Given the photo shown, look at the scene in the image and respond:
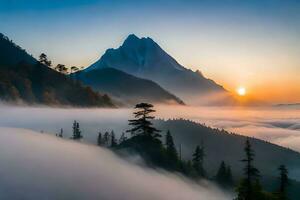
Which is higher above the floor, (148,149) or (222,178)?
(148,149)

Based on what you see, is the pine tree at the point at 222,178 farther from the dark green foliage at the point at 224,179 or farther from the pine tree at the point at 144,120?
the pine tree at the point at 144,120

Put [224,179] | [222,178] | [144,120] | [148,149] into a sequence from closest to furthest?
[144,120] < [148,149] < [222,178] < [224,179]

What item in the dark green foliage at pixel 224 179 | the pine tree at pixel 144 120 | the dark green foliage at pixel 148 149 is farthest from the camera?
the dark green foliage at pixel 224 179

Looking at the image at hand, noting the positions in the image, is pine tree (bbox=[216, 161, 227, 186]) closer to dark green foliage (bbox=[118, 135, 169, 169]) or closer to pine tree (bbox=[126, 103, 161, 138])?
dark green foliage (bbox=[118, 135, 169, 169])

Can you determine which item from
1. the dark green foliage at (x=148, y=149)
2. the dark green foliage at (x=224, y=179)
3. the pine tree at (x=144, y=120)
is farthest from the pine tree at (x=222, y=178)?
the pine tree at (x=144, y=120)

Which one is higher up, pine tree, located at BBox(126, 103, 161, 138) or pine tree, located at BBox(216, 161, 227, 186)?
pine tree, located at BBox(126, 103, 161, 138)

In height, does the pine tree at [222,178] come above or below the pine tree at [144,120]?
below

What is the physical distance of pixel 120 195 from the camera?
395 feet

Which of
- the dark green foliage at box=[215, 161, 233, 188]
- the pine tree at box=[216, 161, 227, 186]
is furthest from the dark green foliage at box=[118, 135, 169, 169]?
the dark green foliage at box=[215, 161, 233, 188]

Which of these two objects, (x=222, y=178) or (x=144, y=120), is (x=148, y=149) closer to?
(x=144, y=120)

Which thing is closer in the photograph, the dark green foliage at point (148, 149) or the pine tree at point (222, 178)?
the dark green foliage at point (148, 149)

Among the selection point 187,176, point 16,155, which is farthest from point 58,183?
point 187,176

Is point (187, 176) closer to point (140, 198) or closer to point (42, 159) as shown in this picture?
point (140, 198)

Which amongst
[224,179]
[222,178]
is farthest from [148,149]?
[224,179]
